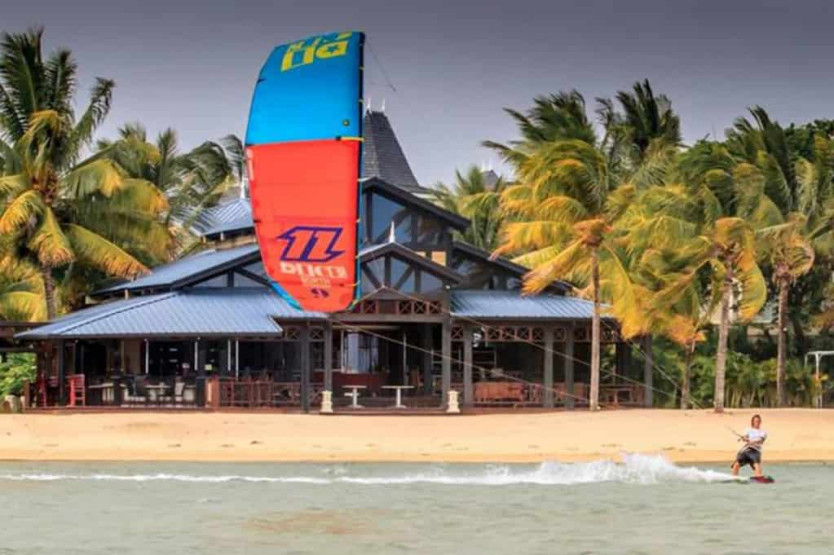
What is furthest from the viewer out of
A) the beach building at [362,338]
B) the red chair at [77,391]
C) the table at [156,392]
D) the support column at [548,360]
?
the support column at [548,360]

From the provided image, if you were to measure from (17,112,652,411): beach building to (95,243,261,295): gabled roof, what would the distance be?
80 mm

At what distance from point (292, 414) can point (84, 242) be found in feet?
27.3

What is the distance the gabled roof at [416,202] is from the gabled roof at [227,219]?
464 cm

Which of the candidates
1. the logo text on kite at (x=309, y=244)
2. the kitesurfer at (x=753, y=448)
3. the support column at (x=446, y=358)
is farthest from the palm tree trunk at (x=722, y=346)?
the logo text on kite at (x=309, y=244)

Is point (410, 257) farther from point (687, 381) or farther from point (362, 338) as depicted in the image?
point (687, 381)

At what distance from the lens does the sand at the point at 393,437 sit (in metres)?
37.9

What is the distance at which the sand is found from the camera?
37.9m

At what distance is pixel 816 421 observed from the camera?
4272 cm

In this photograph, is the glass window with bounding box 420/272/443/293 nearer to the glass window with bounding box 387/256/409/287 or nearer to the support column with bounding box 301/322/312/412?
the glass window with bounding box 387/256/409/287

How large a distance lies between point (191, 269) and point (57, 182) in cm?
418

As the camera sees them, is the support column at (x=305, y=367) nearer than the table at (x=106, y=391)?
Yes

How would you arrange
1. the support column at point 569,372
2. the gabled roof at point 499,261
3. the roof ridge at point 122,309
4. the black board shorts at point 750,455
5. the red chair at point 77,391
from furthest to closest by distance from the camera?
1. the gabled roof at point 499,261
2. the support column at point 569,372
3. the red chair at point 77,391
4. the roof ridge at point 122,309
5. the black board shorts at point 750,455

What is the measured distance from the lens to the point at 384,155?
58.7 metres

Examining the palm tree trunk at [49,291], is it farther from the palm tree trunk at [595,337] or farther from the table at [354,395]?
the palm tree trunk at [595,337]
